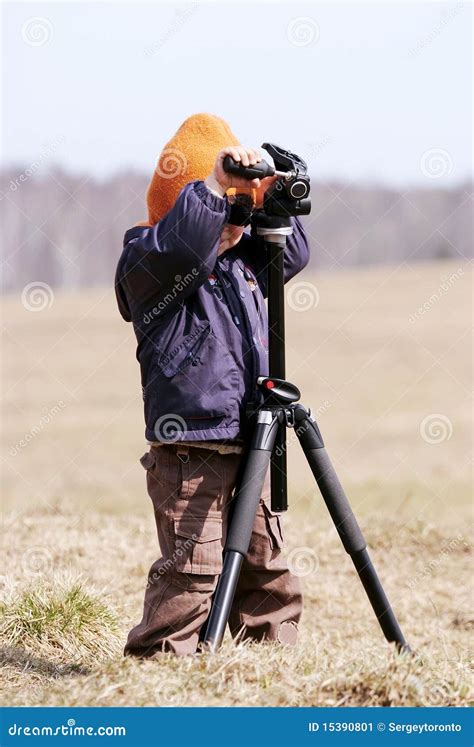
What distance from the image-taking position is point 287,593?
3871 millimetres

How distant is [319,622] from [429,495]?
4430 mm

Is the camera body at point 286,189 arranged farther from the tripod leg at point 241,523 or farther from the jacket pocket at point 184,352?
the tripod leg at point 241,523

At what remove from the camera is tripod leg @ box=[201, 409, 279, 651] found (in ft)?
10.6

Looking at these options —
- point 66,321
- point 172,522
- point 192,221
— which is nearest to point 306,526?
point 172,522

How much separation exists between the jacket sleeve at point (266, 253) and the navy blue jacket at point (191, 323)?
0.18 meters

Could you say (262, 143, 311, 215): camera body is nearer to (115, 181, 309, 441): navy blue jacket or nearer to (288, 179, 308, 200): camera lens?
(288, 179, 308, 200): camera lens

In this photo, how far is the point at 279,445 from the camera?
3523 mm

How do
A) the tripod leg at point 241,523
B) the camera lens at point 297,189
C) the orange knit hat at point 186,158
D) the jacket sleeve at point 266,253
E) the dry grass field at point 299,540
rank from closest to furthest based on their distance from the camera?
the dry grass field at point 299,540, the tripod leg at point 241,523, the camera lens at point 297,189, the orange knit hat at point 186,158, the jacket sleeve at point 266,253

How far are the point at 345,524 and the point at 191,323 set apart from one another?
863mm

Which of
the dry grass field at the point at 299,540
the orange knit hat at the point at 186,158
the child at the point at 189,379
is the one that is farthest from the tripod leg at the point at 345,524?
the orange knit hat at the point at 186,158

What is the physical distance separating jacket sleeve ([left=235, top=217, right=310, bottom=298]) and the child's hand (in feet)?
1.79

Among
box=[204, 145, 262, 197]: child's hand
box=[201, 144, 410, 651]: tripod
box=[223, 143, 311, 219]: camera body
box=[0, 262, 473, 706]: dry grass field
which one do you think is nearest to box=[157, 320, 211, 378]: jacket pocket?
box=[201, 144, 410, 651]: tripod

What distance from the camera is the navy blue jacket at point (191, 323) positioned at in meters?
3.30

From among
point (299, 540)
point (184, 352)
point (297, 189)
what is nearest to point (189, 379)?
point (184, 352)
